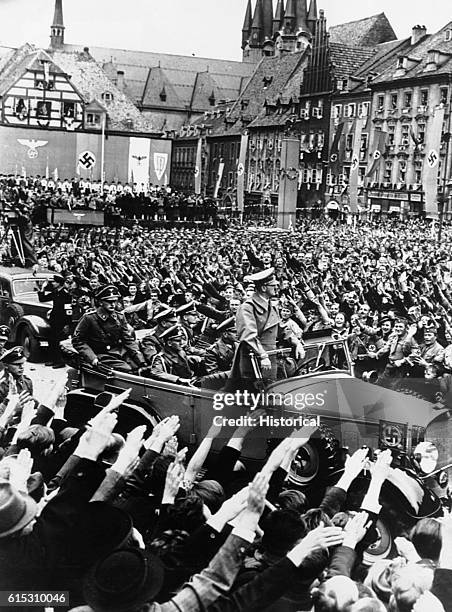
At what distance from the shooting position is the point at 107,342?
4902 mm

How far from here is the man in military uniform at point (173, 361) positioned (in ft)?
15.5

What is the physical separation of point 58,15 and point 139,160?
112 cm

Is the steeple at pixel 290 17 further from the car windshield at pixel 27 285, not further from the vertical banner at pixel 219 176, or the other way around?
the car windshield at pixel 27 285

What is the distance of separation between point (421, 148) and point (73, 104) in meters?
2.45

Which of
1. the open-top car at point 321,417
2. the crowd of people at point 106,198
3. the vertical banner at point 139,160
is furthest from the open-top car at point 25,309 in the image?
the vertical banner at point 139,160

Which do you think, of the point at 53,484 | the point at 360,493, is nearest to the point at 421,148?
the point at 360,493

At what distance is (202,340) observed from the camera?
16.1 ft

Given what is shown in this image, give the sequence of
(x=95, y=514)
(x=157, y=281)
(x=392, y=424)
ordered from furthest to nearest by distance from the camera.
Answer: (x=157, y=281)
(x=392, y=424)
(x=95, y=514)

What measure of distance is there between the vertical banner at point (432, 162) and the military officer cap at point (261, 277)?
4.13 feet

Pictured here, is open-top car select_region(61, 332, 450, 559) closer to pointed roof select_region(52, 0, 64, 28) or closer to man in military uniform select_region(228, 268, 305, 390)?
man in military uniform select_region(228, 268, 305, 390)

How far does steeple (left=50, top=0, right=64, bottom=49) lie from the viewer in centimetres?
507

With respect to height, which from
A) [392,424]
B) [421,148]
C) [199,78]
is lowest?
[392,424]

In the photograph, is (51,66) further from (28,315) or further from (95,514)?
(95,514)

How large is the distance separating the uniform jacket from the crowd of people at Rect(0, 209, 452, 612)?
0.01 meters
